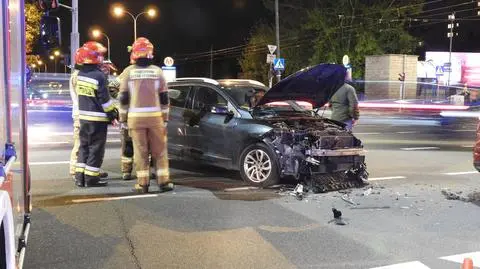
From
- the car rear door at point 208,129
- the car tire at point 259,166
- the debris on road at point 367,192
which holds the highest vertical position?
the car rear door at point 208,129

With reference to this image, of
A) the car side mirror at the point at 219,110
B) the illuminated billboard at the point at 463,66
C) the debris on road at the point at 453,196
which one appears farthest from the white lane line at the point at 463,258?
the illuminated billboard at the point at 463,66

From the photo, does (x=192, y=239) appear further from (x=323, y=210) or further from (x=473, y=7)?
(x=473, y=7)

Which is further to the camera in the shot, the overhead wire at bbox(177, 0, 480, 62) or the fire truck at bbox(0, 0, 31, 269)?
the overhead wire at bbox(177, 0, 480, 62)

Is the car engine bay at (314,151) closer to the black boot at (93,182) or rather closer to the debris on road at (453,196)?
the debris on road at (453,196)

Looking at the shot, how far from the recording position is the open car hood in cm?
800

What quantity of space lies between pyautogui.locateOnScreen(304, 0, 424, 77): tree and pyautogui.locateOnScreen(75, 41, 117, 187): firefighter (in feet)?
131

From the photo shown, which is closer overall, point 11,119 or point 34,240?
point 11,119

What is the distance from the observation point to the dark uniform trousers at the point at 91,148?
7.69 metres

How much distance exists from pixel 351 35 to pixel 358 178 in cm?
3968

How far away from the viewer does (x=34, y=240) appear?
5.34 metres

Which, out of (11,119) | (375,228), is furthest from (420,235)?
(11,119)

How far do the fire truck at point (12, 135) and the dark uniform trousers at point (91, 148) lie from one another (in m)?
3.51

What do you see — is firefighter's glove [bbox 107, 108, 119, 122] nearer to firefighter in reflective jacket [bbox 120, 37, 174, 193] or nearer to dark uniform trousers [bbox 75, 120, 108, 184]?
dark uniform trousers [bbox 75, 120, 108, 184]

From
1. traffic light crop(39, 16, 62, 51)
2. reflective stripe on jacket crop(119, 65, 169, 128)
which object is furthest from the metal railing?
reflective stripe on jacket crop(119, 65, 169, 128)
